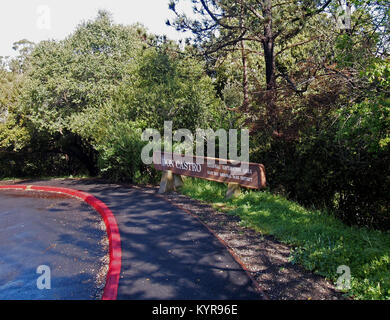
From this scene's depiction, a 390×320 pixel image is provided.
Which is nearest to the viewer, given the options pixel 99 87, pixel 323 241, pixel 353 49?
pixel 323 241

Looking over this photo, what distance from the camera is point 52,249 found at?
6266 mm

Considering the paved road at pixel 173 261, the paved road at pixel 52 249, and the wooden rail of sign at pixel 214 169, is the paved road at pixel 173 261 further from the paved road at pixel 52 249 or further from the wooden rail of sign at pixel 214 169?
the wooden rail of sign at pixel 214 169

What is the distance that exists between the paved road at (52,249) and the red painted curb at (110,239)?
0.19 metres

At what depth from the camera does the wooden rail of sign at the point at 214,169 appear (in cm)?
804

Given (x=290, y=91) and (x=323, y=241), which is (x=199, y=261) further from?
(x=290, y=91)

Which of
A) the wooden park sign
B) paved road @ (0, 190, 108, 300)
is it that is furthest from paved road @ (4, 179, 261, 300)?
the wooden park sign

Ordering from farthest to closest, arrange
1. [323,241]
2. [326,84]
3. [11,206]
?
[11,206], [326,84], [323,241]

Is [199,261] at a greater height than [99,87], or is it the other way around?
[99,87]

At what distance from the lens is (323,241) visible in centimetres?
550

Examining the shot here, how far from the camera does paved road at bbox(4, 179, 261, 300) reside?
425cm

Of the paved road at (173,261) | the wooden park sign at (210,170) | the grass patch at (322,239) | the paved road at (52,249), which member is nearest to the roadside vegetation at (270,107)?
the grass patch at (322,239)
